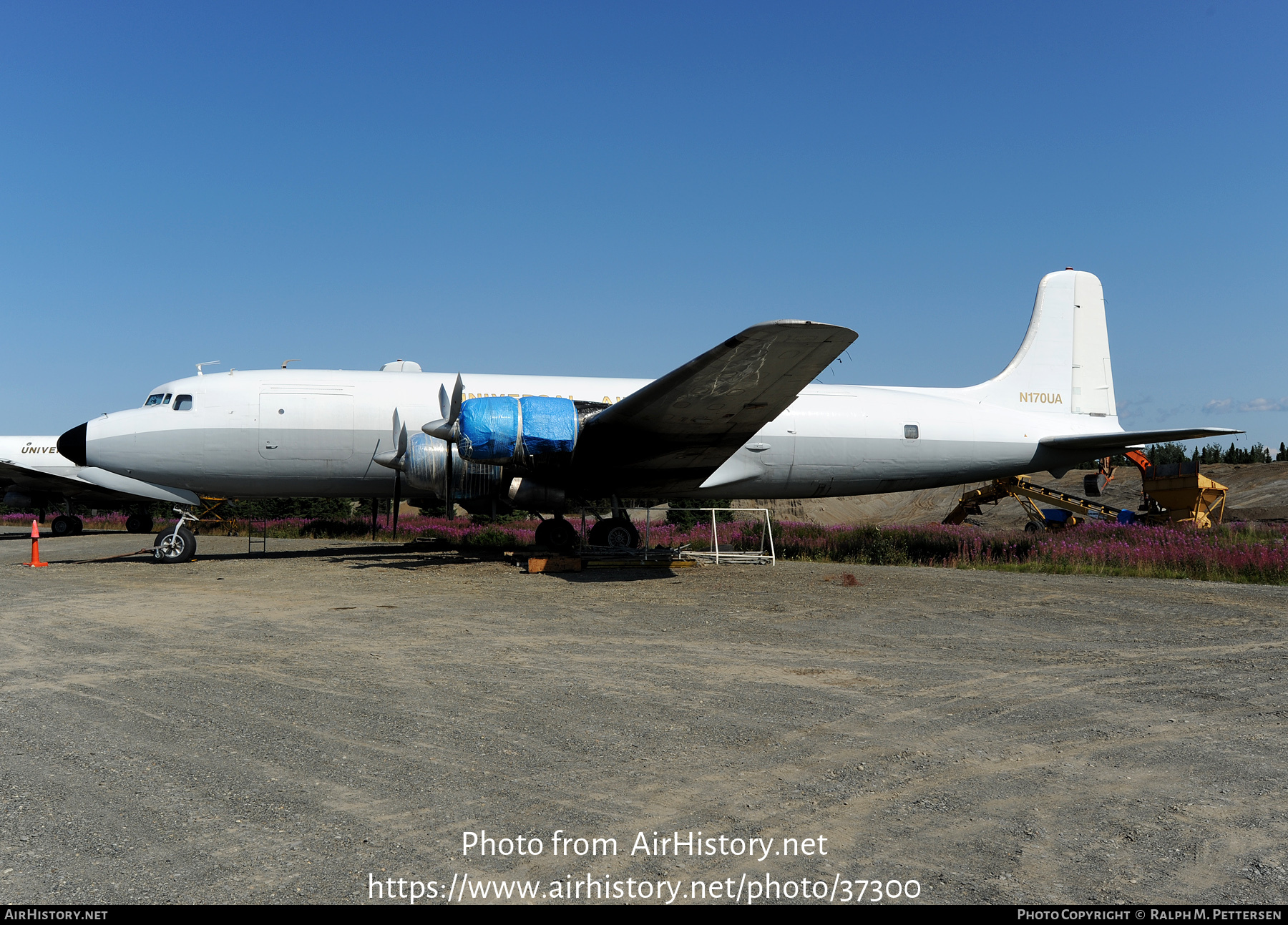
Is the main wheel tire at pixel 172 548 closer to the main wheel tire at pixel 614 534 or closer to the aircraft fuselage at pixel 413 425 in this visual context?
the aircraft fuselage at pixel 413 425

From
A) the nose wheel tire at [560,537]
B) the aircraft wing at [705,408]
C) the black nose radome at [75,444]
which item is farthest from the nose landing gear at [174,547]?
the aircraft wing at [705,408]

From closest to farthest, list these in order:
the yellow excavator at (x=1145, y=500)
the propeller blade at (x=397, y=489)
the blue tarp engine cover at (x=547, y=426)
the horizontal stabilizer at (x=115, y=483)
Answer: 1. the blue tarp engine cover at (x=547, y=426)
2. the propeller blade at (x=397, y=489)
3. the yellow excavator at (x=1145, y=500)
4. the horizontal stabilizer at (x=115, y=483)

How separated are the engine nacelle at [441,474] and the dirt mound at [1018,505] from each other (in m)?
15.0

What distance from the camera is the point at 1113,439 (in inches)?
643

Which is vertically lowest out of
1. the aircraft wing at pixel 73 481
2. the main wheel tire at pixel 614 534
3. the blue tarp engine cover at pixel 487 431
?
the main wheel tire at pixel 614 534

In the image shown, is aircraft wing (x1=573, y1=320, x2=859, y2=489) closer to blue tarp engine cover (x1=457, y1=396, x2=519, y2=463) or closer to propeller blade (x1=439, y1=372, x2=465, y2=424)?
blue tarp engine cover (x1=457, y1=396, x2=519, y2=463)

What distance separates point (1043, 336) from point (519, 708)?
17180mm

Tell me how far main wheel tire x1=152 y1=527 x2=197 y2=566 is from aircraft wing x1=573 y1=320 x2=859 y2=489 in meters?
7.86

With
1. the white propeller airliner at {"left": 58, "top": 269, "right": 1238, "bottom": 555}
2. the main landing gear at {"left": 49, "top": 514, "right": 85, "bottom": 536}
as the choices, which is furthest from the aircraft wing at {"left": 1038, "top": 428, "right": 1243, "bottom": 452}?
the main landing gear at {"left": 49, "top": 514, "right": 85, "bottom": 536}

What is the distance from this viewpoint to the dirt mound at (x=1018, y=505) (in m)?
34.6

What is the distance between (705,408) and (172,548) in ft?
34.8

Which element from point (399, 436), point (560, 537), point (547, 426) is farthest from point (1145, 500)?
point (399, 436)

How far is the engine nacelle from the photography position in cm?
1355

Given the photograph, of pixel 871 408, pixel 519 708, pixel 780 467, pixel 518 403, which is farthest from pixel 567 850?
pixel 871 408
